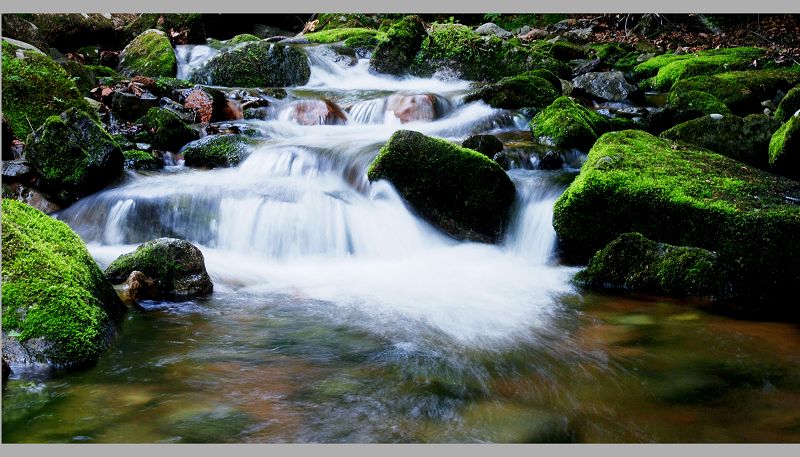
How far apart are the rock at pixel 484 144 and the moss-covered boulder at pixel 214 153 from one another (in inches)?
136

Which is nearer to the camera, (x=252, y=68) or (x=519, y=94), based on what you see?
(x=519, y=94)

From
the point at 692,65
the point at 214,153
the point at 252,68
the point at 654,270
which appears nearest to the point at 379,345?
the point at 654,270

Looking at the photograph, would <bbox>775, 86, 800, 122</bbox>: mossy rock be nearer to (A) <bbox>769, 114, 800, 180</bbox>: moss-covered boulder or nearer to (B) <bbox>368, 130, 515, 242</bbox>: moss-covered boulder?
(A) <bbox>769, 114, 800, 180</bbox>: moss-covered boulder

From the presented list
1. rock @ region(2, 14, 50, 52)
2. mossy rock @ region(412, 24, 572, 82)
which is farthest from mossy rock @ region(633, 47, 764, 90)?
rock @ region(2, 14, 50, 52)

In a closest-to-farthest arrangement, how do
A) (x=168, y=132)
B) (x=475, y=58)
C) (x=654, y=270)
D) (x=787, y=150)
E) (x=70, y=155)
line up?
(x=654, y=270), (x=787, y=150), (x=70, y=155), (x=168, y=132), (x=475, y=58)

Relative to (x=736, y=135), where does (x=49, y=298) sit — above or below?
below

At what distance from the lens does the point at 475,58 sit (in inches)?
571

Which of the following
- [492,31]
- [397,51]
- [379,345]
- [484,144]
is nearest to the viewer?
[379,345]

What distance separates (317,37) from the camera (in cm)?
1827

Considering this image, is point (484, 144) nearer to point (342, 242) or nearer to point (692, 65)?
point (342, 242)

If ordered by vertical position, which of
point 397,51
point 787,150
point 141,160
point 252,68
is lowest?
point 141,160

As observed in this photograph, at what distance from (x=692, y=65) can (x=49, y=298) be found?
1406cm

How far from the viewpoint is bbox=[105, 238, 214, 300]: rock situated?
5.10 m

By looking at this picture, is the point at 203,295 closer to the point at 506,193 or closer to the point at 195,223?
the point at 195,223
